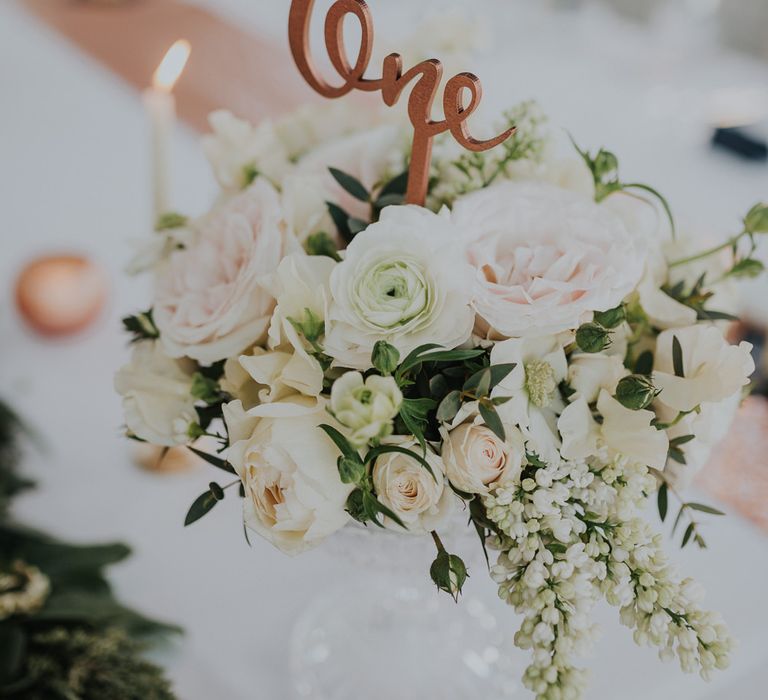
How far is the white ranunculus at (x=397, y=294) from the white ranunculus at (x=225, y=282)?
72 millimetres

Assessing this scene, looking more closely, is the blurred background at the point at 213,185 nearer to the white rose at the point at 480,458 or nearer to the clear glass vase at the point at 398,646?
the clear glass vase at the point at 398,646

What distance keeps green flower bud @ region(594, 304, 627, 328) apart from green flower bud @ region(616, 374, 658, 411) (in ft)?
0.11

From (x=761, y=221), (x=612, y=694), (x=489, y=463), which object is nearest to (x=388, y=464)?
(x=489, y=463)

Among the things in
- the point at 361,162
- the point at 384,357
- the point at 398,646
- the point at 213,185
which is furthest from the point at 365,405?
the point at 213,185

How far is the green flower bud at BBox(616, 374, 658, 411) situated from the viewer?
45 cm

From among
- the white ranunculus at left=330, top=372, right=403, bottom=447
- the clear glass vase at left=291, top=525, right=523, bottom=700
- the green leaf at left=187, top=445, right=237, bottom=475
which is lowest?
the clear glass vase at left=291, top=525, right=523, bottom=700

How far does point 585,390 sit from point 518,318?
72 mm

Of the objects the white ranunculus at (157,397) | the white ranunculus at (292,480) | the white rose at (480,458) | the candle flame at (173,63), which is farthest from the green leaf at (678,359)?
the candle flame at (173,63)

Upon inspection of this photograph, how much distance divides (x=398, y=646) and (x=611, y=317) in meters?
0.47

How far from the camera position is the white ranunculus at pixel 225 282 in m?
0.51

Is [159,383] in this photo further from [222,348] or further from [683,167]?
[683,167]

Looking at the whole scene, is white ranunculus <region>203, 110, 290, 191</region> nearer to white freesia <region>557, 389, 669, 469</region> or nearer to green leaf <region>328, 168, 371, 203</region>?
green leaf <region>328, 168, 371, 203</region>

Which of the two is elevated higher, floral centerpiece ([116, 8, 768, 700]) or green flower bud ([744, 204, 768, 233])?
green flower bud ([744, 204, 768, 233])

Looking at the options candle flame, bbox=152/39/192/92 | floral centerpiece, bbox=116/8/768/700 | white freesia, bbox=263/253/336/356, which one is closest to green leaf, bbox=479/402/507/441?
floral centerpiece, bbox=116/8/768/700
